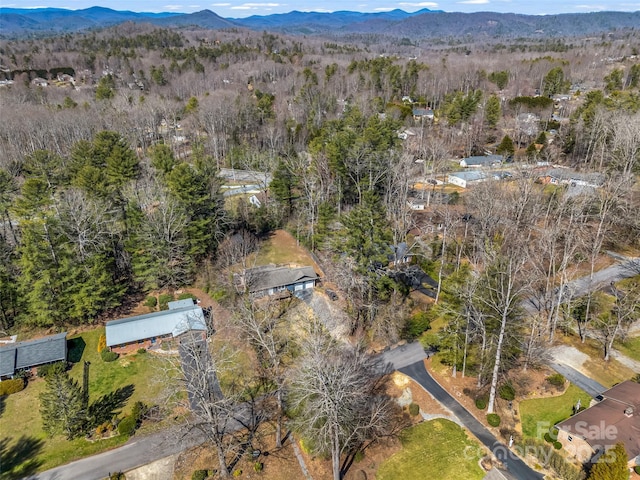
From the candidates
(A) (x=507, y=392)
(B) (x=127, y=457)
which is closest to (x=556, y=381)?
(A) (x=507, y=392)

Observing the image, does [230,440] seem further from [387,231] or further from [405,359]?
[387,231]

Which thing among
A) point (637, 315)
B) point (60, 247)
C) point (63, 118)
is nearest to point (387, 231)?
point (637, 315)

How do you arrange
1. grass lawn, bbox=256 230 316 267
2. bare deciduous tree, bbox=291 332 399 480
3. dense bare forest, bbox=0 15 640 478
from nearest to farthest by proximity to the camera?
bare deciduous tree, bbox=291 332 399 480 → dense bare forest, bbox=0 15 640 478 → grass lawn, bbox=256 230 316 267

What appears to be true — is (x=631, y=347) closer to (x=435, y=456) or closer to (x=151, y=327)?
(x=435, y=456)

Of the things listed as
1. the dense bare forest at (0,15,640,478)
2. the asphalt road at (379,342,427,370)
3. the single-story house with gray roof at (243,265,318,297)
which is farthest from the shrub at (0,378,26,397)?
the asphalt road at (379,342,427,370)

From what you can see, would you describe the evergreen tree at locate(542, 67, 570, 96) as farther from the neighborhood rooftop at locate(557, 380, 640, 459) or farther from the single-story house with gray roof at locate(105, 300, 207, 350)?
the single-story house with gray roof at locate(105, 300, 207, 350)

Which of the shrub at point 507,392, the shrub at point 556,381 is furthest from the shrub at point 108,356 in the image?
the shrub at point 556,381
